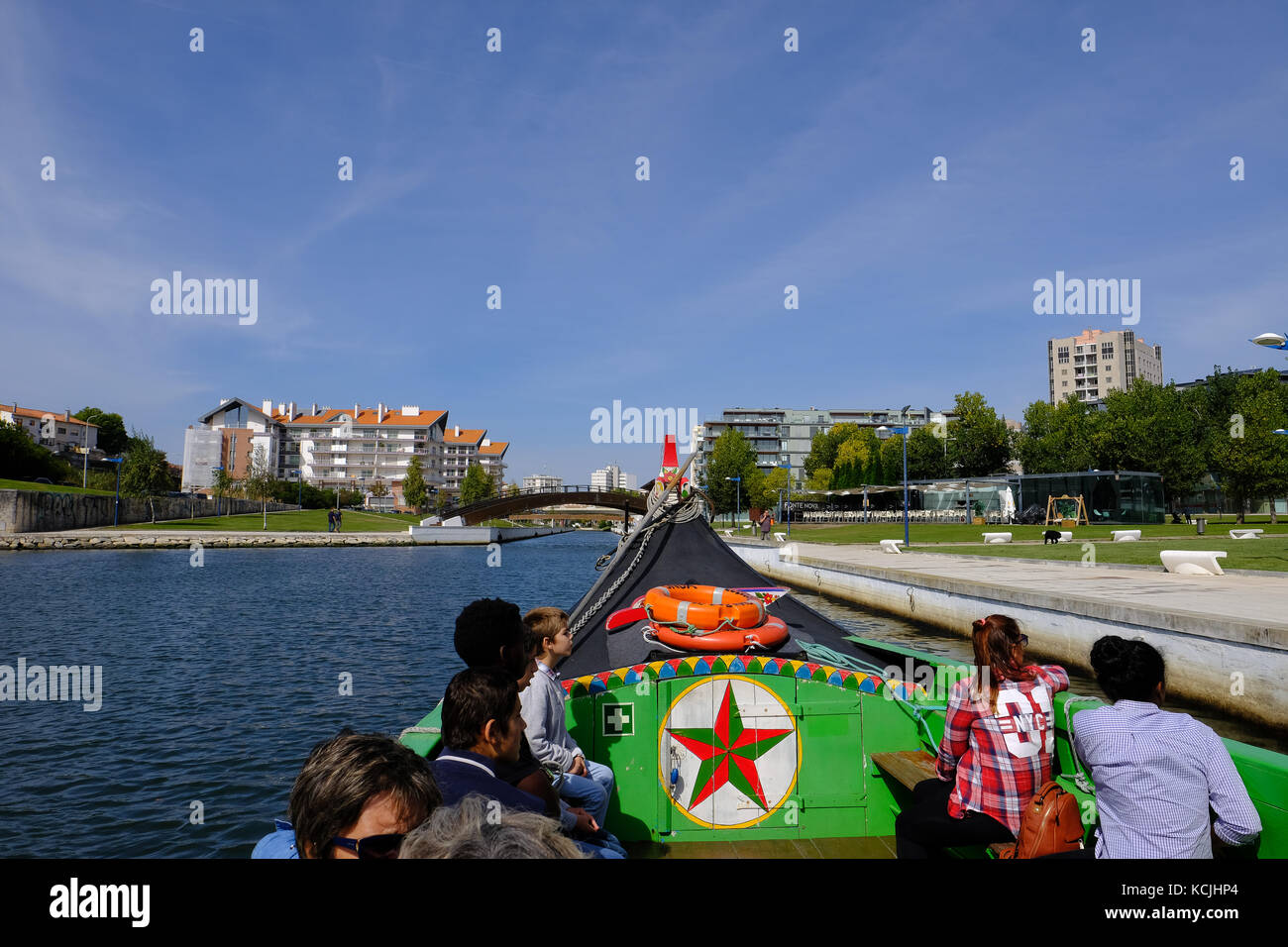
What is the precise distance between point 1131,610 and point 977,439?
73316 mm

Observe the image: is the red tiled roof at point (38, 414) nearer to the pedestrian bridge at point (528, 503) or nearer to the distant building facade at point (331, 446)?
the distant building facade at point (331, 446)

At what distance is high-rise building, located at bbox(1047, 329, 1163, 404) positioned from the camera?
13112 centimetres

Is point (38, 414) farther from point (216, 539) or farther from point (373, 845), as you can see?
point (373, 845)

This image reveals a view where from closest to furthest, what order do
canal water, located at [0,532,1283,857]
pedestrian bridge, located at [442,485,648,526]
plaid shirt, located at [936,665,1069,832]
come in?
plaid shirt, located at [936,665,1069,832], canal water, located at [0,532,1283,857], pedestrian bridge, located at [442,485,648,526]

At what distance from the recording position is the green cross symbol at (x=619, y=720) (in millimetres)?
5219

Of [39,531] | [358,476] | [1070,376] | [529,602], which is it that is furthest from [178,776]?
[1070,376]

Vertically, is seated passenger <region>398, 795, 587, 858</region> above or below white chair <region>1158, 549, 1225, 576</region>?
above

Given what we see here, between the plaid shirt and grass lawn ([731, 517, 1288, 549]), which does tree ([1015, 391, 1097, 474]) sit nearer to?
grass lawn ([731, 517, 1288, 549])

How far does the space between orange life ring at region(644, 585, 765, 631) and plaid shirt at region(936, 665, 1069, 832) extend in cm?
281

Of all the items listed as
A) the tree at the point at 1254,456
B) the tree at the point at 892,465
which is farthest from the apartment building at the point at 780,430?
the tree at the point at 1254,456

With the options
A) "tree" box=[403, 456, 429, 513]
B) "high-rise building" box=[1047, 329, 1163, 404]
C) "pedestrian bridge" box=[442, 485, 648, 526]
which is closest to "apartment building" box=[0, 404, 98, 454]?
"tree" box=[403, 456, 429, 513]

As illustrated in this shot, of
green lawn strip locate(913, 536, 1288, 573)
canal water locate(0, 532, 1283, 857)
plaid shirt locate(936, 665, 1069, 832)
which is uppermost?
plaid shirt locate(936, 665, 1069, 832)

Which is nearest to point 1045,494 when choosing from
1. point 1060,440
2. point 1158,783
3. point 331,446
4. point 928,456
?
point 1060,440

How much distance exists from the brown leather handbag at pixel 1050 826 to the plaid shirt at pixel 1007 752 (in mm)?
212
